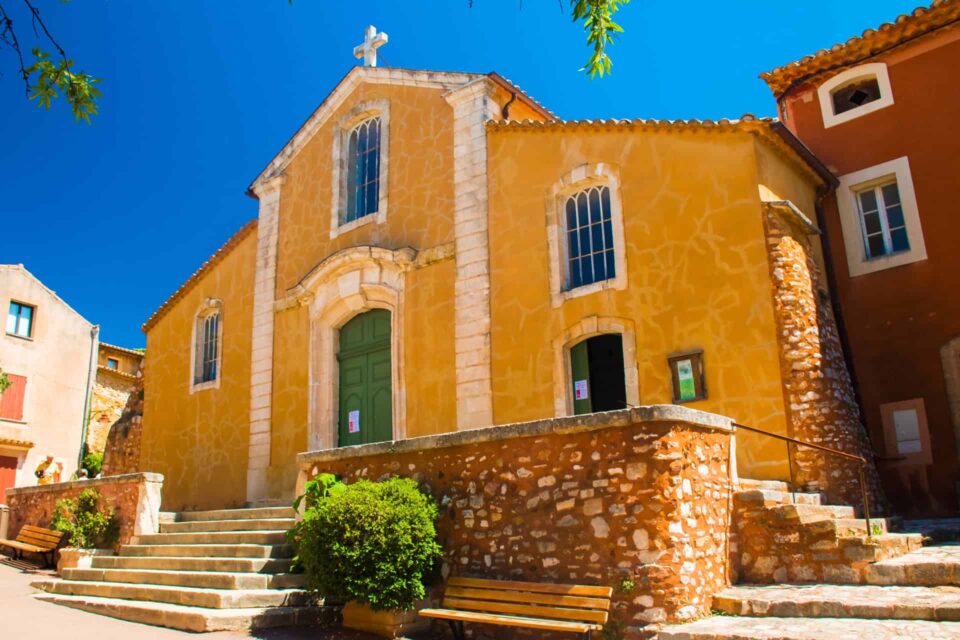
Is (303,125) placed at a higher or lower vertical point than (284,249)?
higher

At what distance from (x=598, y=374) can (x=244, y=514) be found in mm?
5523

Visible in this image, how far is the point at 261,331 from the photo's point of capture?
645 inches

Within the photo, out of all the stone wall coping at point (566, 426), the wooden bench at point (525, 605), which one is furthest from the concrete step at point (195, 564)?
the wooden bench at point (525, 605)

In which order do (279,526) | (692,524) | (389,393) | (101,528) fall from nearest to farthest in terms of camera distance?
(692,524) → (279,526) → (101,528) → (389,393)

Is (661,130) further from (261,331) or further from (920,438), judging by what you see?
(261,331)

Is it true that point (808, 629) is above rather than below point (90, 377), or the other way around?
below

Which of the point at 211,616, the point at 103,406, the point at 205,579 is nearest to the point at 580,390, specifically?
the point at 205,579

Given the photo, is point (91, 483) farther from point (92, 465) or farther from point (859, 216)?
point (92, 465)

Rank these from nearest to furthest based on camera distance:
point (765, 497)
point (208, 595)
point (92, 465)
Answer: point (765, 497) < point (208, 595) < point (92, 465)

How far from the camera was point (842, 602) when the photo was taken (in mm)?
6660

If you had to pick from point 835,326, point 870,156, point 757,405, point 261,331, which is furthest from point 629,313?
point 261,331

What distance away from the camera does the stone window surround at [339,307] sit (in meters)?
14.1

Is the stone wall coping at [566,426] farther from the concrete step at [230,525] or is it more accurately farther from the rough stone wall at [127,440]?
the rough stone wall at [127,440]

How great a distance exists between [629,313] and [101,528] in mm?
8597
